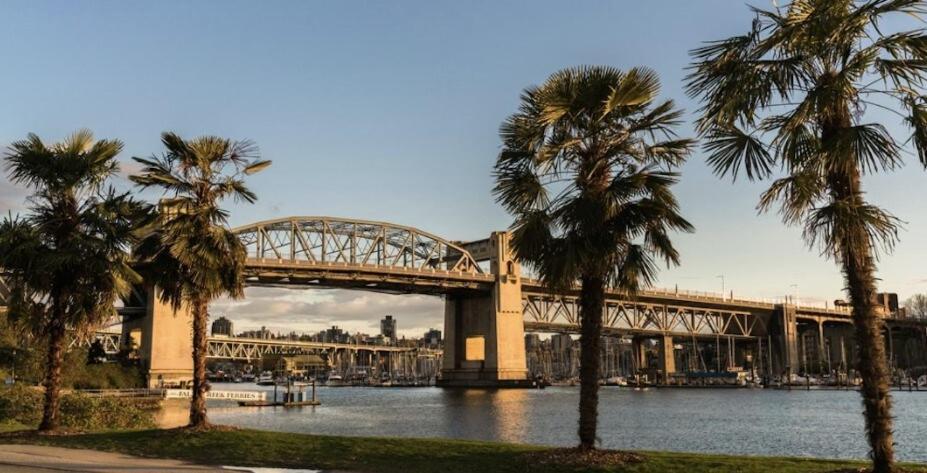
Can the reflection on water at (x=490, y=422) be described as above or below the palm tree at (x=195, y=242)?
below

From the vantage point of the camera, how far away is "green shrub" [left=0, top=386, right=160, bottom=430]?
35000mm

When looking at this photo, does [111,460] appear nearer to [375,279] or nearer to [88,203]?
[88,203]

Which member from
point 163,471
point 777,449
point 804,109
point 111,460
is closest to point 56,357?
point 111,460

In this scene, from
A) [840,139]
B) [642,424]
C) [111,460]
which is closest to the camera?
[840,139]

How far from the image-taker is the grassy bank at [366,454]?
640 inches

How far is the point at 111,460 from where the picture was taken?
1819 cm

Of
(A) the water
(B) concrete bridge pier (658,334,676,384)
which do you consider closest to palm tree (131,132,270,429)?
(A) the water

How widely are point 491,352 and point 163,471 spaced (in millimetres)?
114167

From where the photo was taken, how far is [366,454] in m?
18.6

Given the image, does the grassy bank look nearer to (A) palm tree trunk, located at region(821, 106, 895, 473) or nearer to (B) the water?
(A) palm tree trunk, located at region(821, 106, 895, 473)

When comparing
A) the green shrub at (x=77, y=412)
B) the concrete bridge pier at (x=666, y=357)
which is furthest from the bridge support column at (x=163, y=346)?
the concrete bridge pier at (x=666, y=357)

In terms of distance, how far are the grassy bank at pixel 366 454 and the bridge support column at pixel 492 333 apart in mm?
102212

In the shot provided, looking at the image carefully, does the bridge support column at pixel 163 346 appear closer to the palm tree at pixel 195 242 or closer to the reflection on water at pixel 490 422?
the reflection on water at pixel 490 422

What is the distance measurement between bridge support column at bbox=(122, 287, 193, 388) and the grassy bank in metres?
75.9
